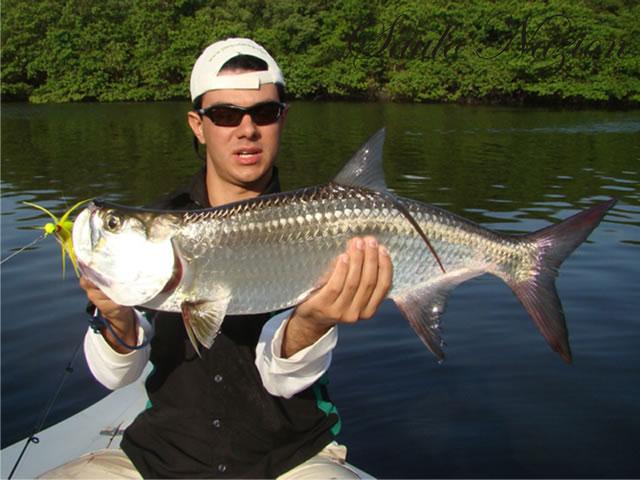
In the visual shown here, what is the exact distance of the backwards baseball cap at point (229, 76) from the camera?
3930 mm

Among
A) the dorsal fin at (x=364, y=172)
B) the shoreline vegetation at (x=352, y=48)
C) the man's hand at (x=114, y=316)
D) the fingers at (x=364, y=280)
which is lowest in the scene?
the shoreline vegetation at (x=352, y=48)

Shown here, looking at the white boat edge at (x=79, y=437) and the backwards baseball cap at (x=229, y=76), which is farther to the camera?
the white boat edge at (x=79, y=437)

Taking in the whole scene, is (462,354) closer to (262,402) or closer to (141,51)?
(262,402)

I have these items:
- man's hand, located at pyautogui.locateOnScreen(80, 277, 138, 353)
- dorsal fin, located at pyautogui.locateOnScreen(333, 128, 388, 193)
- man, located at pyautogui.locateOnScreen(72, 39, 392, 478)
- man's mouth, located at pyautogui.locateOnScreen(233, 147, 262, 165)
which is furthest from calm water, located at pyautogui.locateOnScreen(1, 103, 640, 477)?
dorsal fin, located at pyautogui.locateOnScreen(333, 128, 388, 193)

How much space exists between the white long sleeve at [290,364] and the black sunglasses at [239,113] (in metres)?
1.25

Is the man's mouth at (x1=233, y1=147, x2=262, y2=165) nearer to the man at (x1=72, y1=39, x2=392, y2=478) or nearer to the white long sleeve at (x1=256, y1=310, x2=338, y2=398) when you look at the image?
the man at (x1=72, y1=39, x2=392, y2=478)

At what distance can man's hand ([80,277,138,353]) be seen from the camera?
3260mm

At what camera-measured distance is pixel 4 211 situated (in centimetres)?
1570

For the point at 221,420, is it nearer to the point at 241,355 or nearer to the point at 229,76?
the point at 241,355

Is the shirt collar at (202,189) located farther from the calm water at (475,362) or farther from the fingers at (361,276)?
the calm water at (475,362)

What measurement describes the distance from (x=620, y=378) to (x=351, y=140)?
2624cm

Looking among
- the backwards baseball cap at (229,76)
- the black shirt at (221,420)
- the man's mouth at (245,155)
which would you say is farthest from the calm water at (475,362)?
the backwards baseball cap at (229,76)

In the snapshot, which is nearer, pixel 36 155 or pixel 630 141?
pixel 36 155

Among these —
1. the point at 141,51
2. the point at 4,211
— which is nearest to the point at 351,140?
the point at 4,211
